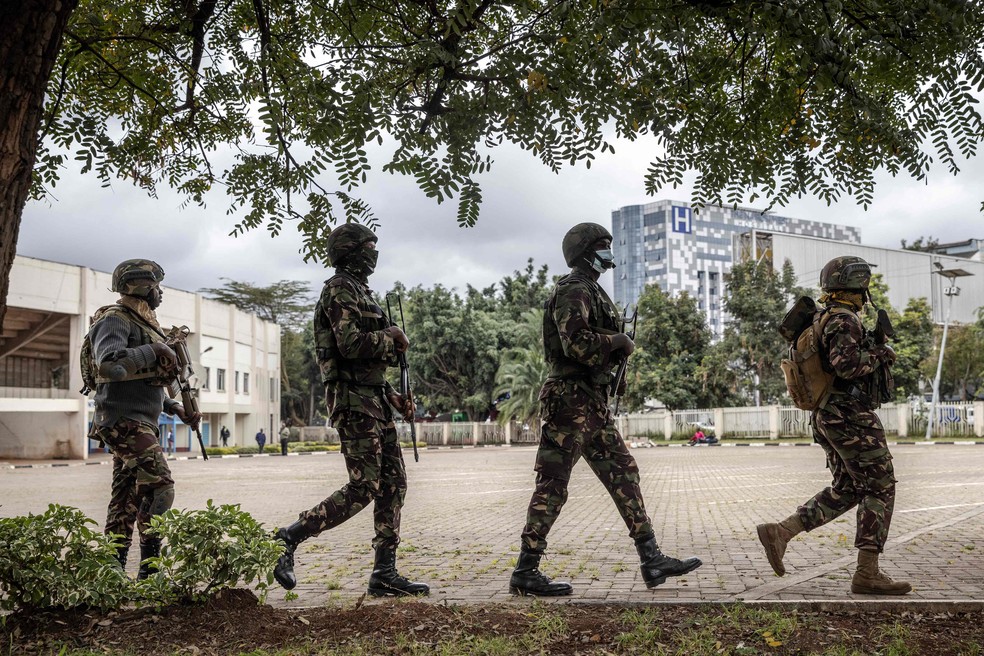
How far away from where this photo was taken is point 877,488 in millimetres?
4988

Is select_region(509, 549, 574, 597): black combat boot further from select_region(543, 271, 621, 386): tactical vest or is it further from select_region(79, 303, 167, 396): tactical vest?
select_region(79, 303, 167, 396): tactical vest

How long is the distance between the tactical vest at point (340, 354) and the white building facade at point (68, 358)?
2139cm

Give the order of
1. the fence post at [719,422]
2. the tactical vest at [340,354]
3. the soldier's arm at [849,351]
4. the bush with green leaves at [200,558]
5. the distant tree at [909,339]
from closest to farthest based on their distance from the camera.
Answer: the bush with green leaves at [200,558]
the soldier's arm at [849,351]
the tactical vest at [340,354]
the distant tree at [909,339]
the fence post at [719,422]

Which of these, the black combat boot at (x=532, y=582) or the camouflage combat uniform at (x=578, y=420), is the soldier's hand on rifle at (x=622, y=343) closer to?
the camouflage combat uniform at (x=578, y=420)

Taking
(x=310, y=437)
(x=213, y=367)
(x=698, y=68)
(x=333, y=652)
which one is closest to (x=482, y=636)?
(x=333, y=652)

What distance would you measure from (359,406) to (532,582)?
1385 millimetres

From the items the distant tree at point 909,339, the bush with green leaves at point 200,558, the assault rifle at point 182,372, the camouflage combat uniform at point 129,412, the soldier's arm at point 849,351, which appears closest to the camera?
the bush with green leaves at point 200,558

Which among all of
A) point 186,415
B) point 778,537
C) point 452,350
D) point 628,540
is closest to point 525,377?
point 452,350

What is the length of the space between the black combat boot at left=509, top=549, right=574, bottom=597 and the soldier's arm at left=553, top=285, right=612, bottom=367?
115cm

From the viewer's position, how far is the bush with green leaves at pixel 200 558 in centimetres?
439

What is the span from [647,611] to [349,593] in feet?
6.21

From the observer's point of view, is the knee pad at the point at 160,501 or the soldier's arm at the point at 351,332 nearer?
the soldier's arm at the point at 351,332

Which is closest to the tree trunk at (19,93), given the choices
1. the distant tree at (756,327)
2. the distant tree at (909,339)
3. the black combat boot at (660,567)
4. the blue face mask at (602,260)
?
the blue face mask at (602,260)

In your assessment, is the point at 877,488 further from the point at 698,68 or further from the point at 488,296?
the point at 488,296
